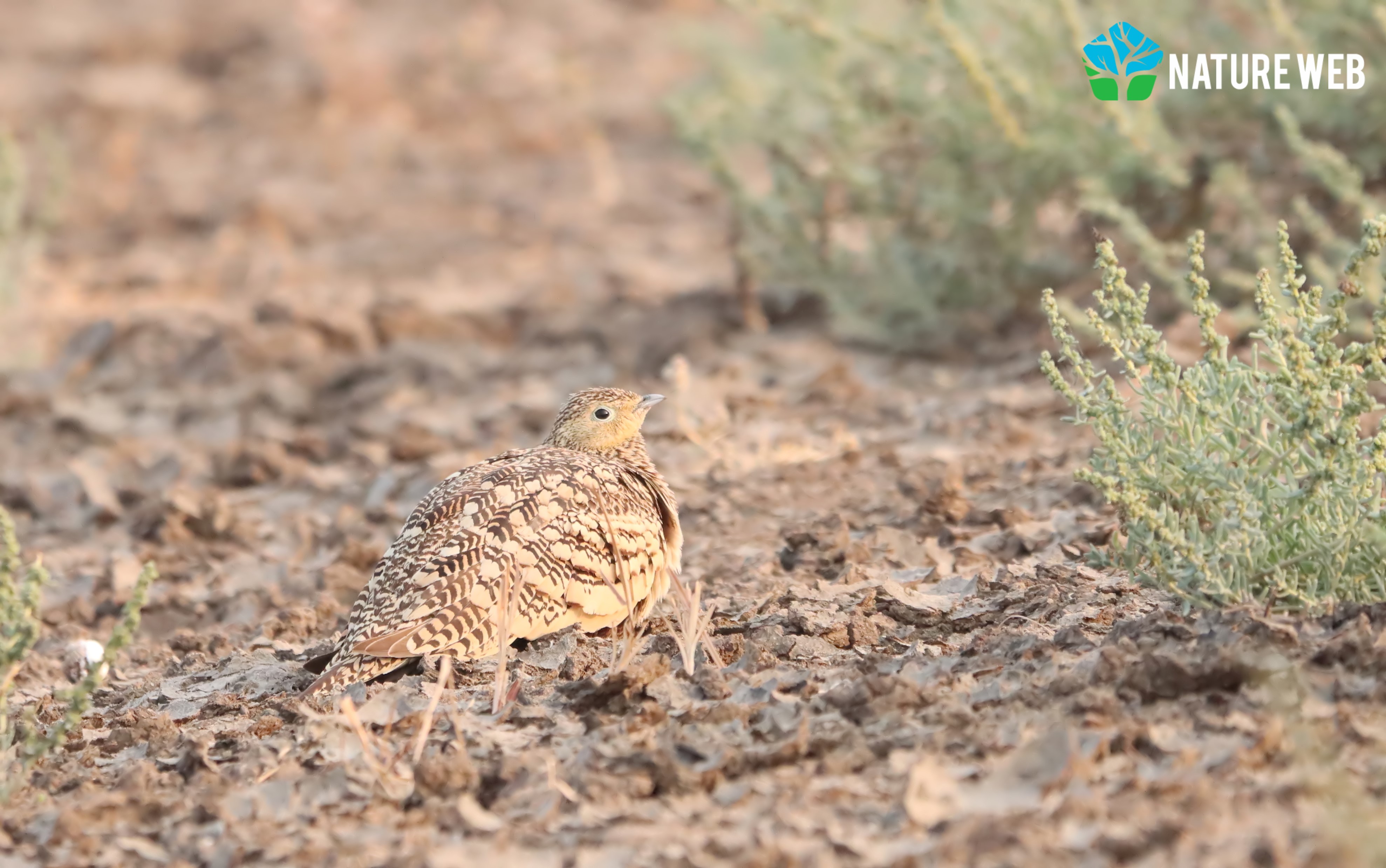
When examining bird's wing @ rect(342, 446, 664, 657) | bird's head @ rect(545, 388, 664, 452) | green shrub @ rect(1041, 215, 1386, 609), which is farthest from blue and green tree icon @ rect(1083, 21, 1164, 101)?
green shrub @ rect(1041, 215, 1386, 609)

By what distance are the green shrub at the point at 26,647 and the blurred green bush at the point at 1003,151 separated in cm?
412

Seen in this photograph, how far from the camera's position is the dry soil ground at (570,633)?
9.75 ft

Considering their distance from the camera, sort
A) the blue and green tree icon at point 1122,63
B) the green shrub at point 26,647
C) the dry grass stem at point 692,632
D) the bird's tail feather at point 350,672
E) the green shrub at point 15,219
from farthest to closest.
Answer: the green shrub at point 15,219, the blue and green tree icon at point 1122,63, the bird's tail feather at point 350,672, the dry grass stem at point 692,632, the green shrub at point 26,647

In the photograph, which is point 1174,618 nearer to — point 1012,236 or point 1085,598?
Result: point 1085,598

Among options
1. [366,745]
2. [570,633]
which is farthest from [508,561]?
[366,745]

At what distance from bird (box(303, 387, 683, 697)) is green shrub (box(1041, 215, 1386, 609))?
113cm

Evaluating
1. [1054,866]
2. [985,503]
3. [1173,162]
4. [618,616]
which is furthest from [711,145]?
[1054,866]

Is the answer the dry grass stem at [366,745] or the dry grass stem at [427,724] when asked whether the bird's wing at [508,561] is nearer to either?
the dry grass stem at [427,724]

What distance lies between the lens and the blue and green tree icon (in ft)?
23.4

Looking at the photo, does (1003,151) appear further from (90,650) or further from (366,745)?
(366,745)

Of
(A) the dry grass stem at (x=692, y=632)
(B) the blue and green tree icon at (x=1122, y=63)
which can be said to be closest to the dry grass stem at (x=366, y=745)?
(A) the dry grass stem at (x=692, y=632)

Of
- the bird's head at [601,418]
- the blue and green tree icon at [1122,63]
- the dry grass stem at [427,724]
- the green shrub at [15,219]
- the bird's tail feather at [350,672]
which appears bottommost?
the bird's tail feather at [350,672]

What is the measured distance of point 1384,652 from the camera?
3.22 metres

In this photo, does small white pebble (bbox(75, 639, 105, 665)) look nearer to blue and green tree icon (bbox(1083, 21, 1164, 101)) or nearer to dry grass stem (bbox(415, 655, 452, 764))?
dry grass stem (bbox(415, 655, 452, 764))
